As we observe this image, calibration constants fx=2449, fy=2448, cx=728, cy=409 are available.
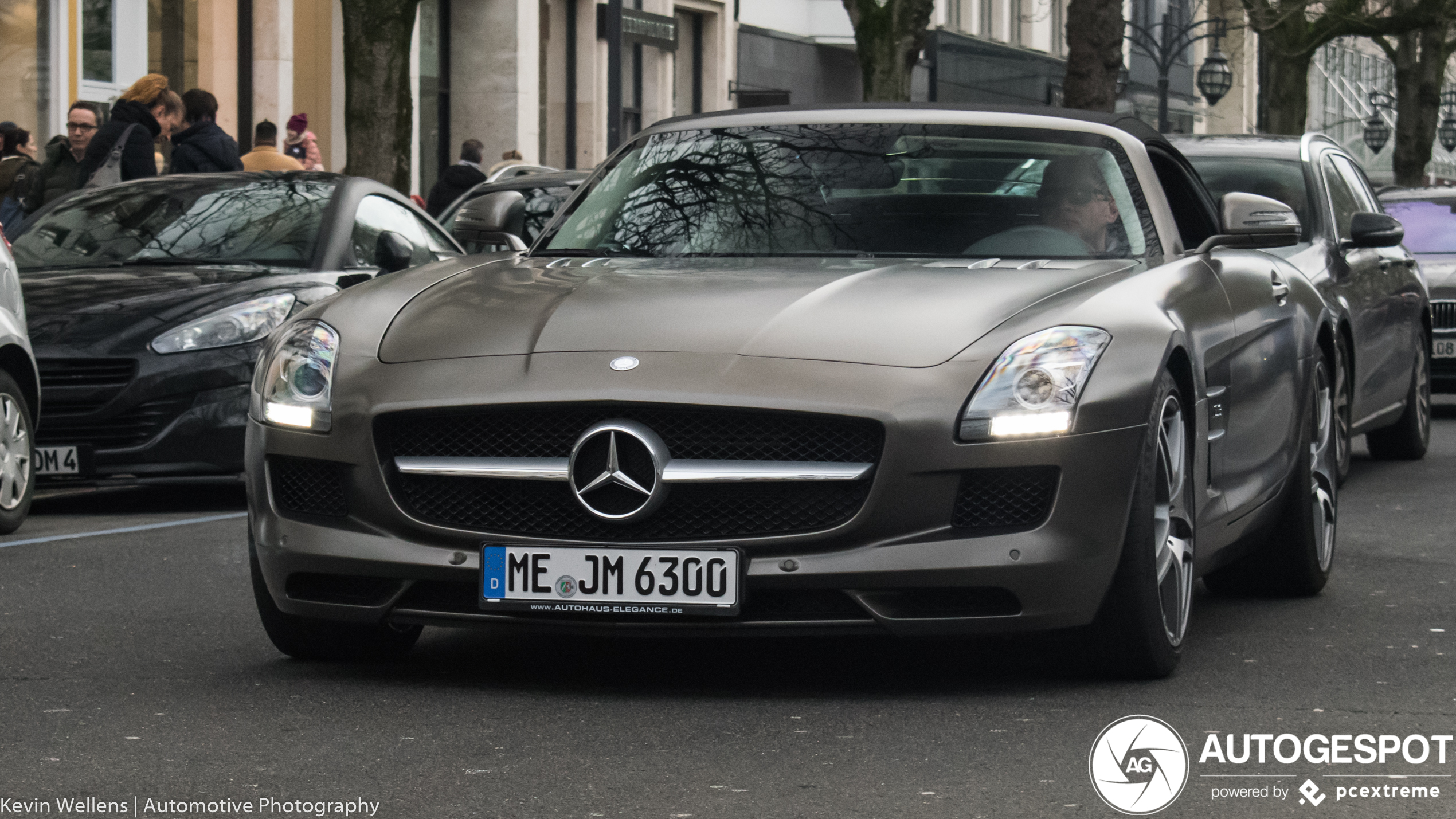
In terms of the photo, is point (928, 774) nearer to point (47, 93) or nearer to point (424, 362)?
point (424, 362)

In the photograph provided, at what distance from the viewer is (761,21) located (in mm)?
43031

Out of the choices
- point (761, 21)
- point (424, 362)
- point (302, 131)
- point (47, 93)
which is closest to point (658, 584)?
point (424, 362)

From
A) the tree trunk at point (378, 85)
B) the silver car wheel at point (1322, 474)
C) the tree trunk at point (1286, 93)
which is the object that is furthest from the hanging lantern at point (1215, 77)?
the silver car wheel at point (1322, 474)

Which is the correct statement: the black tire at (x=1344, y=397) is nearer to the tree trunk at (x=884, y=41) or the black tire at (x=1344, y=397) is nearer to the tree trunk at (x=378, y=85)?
the tree trunk at (x=378, y=85)

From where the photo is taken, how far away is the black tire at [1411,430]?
41.1 ft

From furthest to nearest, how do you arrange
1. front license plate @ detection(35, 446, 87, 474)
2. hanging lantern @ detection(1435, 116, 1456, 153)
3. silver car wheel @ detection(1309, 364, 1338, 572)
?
hanging lantern @ detection(1435, 116, 1456, 153) → front license plate @ detection(35, 446, 87, 474) → silver car wheel @ detection(1309, 364, 1338, 572)

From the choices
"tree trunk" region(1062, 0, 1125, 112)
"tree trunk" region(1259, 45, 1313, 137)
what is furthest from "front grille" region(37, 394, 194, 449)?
"tree trunk" region(1259, 45, 1313, 137)

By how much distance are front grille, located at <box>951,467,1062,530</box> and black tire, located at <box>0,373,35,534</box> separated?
5.14 meters

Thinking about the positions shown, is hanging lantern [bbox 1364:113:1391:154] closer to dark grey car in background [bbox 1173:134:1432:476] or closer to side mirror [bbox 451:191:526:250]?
dark grey car in background [bbox 1173:134:1432:476]

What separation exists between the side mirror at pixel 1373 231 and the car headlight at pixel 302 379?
5999mm

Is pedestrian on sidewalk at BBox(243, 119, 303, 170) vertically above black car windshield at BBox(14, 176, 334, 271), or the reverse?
pedestrian on sidewalk at BBox(243, 119, 303, 170)

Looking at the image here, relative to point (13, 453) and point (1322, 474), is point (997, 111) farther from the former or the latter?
point (13, 453)

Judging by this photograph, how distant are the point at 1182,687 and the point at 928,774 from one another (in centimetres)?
117

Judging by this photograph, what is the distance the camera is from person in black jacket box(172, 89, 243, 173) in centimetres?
1528
